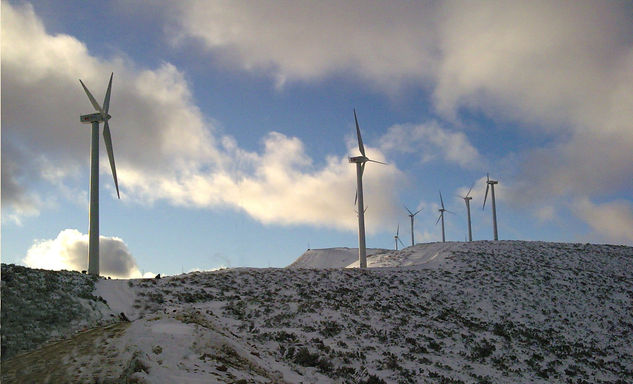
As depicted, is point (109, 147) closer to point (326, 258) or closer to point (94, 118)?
point (94, 118)

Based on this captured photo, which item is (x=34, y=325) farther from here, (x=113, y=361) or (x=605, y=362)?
(x=605, y=362)

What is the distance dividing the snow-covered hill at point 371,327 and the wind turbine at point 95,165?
4.41 m

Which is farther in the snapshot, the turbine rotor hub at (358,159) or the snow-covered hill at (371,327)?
the turbine rotor hub at (358,159)

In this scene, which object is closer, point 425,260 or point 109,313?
point 109,313

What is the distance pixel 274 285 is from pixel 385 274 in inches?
506

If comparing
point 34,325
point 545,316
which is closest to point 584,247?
point 545,316

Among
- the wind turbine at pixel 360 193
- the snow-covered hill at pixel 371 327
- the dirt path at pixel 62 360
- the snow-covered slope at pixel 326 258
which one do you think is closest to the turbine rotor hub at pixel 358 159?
the wind turbine at pixel 360 193

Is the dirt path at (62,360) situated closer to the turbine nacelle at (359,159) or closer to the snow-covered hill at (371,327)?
the snow-covered hill at (371,327)

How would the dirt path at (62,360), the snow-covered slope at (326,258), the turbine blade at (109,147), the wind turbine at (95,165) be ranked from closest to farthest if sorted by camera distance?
1. the dirt path at (62,360)
2. the wind turbine at (95,165)
3. the turbine blade at (109,147)
4. the snow-covered slope at (326,258)

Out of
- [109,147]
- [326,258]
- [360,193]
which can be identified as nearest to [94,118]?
[109,147]

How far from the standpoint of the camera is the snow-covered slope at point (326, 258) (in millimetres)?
89812

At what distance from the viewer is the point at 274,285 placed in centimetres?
3594

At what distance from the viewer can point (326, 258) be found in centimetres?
9375

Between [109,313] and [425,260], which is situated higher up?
[425,260]
